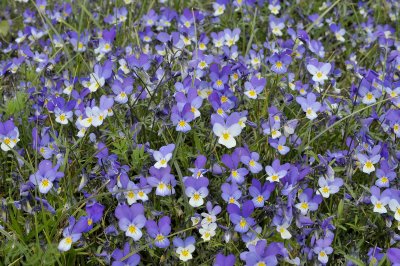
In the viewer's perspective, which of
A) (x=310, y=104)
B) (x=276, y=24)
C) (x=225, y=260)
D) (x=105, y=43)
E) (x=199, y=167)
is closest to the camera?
(x=225, y=260)

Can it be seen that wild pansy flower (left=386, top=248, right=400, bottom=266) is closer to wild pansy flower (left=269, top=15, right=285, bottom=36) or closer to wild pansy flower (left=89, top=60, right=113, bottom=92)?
wild pansy flower (left=89, top=60, right=113, bottom=92)

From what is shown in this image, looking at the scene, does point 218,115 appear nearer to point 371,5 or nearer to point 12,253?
point 12,253

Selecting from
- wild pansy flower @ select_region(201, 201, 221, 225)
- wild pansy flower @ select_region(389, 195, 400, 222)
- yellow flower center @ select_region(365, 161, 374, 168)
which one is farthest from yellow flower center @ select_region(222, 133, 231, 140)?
wild pansy flower @ select_region(389, 195, 400, 222)

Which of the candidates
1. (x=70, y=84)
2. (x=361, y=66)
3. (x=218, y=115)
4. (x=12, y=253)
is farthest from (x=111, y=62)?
(x=361, y=66)

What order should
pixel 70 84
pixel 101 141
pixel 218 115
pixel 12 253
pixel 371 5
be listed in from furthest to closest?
1. pixel 371 5
2. pixel 70 84
3. pixel 101 141
4. pixel 218 115
5. pixel 12 253

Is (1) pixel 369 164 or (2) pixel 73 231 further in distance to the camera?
(1) pixel 369 164

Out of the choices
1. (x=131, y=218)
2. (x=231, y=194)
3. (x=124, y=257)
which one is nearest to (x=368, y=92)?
(x=231, y=194)

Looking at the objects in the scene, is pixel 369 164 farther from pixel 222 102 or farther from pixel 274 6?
pixel 274 6
